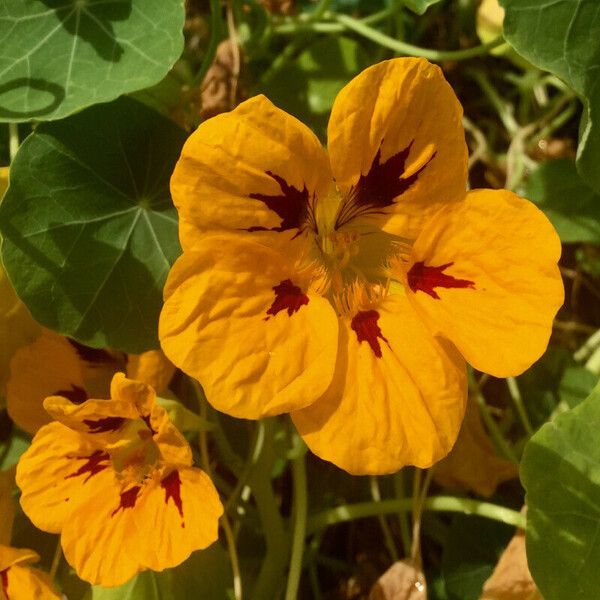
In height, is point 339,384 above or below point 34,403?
above

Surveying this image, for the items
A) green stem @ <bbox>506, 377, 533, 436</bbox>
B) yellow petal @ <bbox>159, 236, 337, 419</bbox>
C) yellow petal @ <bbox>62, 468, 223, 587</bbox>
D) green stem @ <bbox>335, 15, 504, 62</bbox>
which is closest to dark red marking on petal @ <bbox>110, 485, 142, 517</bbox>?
yellow petal @ <bbox>62, 468, 223, 587</bbox>

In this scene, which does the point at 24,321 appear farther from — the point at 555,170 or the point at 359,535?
the point at 555,170

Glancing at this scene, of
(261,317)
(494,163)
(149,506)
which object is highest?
(261,317)

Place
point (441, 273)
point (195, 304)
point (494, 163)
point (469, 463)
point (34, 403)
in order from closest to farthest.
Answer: point (195, 304) < point (441, 273) < point (34, 403) < point (469, 463) < point (494, 163)

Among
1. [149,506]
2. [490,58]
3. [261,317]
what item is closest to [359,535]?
[149,506]

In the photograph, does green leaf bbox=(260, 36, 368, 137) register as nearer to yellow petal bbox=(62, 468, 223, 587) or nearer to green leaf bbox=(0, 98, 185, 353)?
green leaf bbox=(0, 98, 185, 353)

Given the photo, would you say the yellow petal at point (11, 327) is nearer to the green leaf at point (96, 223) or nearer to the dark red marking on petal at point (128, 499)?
the green leaf at point (96, 223)

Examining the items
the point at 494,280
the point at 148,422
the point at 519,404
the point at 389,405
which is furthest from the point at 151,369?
the point at 519,404
